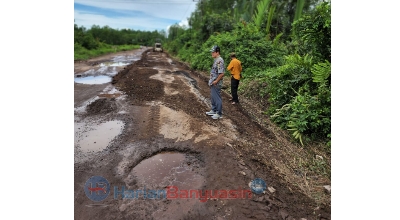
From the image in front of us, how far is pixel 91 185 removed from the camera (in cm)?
308

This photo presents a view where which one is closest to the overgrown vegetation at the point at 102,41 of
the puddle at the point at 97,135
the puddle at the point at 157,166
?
the puddle at the point at 97,135

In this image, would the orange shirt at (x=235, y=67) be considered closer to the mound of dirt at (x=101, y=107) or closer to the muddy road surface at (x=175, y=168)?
the muddy road surface at (x=175, y=168)

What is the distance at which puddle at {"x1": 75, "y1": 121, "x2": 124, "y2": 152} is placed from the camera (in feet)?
13.7

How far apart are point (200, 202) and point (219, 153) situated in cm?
117

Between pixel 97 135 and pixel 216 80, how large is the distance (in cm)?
260

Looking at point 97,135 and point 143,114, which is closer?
point 97,135

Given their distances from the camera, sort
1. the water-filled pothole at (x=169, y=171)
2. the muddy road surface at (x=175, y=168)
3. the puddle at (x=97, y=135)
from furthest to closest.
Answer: the puddle at (x=97, y=135)
the water-filled pothole at (x=169, y=171)
the muddy road surface at (x=175, y=168)

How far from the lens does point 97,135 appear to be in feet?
15.1

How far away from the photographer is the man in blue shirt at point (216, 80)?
518 centimetres

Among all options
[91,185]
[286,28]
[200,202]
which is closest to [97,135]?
[91,185]

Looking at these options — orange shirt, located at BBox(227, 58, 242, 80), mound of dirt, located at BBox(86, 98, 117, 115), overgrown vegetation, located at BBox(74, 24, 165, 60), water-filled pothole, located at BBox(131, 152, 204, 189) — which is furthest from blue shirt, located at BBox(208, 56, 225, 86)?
overgrown vegetation, located at BBox(74, 24, 165, 60)

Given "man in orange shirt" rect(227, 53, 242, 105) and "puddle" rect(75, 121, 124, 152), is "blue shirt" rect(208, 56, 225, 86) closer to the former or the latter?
"man in orange shirt" rect(227, 53, 242, 105)

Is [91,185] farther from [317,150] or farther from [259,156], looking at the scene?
[317,150]

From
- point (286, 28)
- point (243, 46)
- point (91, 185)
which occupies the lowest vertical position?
point (91, 185)
